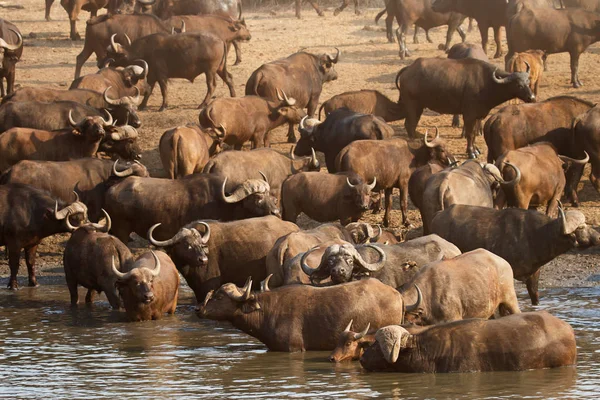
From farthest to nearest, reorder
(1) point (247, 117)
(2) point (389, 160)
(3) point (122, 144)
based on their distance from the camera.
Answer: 1. (1) point (247, 117)
2. (3) point (122, 144)
3. (2) point (389, 160)

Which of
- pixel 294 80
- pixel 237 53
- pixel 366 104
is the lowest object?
pixel 366 104

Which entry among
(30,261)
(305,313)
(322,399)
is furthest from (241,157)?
(322,399)

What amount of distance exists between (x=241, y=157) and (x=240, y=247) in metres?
3.50

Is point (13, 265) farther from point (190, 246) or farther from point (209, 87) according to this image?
point (209, 87)

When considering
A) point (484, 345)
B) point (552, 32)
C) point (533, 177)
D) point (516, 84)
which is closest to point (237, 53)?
point (552, 32)

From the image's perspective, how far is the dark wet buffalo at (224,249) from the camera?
1385 centimetres

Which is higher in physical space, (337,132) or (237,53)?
(237,53)

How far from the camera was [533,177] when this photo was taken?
640 inches

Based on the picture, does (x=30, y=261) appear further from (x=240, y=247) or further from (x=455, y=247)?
(x=455, y=247)

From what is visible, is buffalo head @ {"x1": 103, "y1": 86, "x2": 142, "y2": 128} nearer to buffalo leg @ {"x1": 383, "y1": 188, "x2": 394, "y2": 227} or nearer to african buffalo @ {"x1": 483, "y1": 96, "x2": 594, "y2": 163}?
buffalo leg @ {"x1": 383, "y1": 188, "x2": 394, "y2": 227}

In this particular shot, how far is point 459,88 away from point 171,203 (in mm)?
6493

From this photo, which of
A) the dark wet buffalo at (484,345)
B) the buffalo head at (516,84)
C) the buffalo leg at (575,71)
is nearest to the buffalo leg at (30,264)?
the dark wet buffalo at (484,345)

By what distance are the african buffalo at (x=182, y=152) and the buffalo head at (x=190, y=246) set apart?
4.05 meters

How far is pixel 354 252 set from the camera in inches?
479
